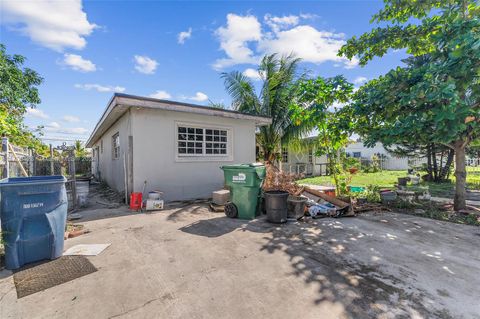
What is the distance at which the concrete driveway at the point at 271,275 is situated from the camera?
2.11 m

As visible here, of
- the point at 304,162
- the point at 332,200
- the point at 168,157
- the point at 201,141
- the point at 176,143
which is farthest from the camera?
the point at 304,162

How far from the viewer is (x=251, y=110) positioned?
38.9 feet

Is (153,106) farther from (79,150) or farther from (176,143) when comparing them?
(79,150)

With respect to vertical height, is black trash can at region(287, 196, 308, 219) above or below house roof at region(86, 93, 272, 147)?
below

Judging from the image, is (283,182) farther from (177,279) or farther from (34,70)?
(34,70)

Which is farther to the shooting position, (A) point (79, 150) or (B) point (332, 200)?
(A) point (79, 150)

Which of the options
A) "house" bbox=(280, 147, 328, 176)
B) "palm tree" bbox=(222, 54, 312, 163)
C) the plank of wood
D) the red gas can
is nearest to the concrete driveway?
the plank of wood

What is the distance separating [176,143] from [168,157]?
0.56m

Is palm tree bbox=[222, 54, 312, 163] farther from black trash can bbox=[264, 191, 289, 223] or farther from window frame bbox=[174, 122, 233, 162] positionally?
black trash can bbox=[264, 191, 289, 223]

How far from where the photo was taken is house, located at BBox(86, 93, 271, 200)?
6789 millimetres

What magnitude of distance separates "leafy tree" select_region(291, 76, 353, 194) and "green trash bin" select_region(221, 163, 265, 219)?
2514 mm

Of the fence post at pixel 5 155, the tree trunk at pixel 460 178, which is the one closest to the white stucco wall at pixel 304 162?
the tree trunk at pixel 460 178

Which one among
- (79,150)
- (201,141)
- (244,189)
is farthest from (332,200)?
(79,150)

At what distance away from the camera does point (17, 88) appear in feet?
42.0
